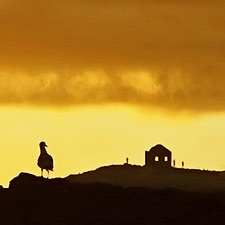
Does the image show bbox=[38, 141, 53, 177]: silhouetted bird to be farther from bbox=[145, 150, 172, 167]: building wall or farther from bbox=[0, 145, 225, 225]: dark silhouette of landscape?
bbox=[145, 150, 172, 167]: building wall

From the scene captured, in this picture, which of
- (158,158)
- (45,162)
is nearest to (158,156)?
(158,158)

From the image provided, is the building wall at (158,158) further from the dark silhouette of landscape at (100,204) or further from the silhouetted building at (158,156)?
the dark silhouette of landscape at (100,204)

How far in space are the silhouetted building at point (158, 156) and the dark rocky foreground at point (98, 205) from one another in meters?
27.6

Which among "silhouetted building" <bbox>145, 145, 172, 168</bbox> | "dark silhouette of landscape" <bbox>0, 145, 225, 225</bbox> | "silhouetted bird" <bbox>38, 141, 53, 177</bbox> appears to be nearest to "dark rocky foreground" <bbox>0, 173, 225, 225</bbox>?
"dark silhouette of landscape" <bbox>0, 145, 225, 225</bbox>

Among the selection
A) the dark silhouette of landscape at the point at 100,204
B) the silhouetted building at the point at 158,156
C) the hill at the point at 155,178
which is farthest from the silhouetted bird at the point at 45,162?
the silhouetted building at the point at 158,156

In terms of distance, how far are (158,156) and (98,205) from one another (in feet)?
108

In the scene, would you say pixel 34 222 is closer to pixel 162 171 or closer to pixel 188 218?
pixel 188 218

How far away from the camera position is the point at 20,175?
3632 inches

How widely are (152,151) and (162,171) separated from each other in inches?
341

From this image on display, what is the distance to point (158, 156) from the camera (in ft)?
398

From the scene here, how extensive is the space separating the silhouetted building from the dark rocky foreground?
27635mm

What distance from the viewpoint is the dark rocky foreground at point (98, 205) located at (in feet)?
286

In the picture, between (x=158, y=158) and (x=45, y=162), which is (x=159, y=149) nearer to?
(x=158, y=158)

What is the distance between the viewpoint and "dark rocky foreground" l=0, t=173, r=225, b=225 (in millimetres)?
87188
